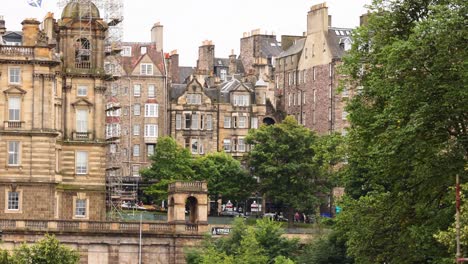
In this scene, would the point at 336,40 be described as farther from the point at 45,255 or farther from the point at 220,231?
the point at 45,255

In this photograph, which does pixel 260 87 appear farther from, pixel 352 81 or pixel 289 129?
pixel 352 81

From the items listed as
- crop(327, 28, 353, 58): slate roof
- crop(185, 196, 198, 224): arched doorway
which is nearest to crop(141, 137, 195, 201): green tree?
crop(327, 28, 353, 58): slate roof

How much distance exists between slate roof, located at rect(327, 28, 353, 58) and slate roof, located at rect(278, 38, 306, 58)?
5107 mm

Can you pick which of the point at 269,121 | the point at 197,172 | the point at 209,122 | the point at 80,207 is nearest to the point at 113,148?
the point at 80,207

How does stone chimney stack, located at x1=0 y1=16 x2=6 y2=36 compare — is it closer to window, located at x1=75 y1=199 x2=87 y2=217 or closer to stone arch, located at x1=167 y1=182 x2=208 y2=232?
window, located at x1=75 y1=199 x2=87 y2=217

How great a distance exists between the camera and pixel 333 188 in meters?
141

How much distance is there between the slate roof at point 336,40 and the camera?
151 metres

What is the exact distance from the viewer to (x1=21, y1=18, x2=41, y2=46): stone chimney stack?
111625 millimetres

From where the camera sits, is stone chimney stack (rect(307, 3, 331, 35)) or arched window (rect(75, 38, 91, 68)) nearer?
arched window (rect(75, 38, 91, 68))

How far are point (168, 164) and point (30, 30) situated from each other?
3255 cm

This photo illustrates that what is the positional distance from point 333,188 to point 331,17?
73.3 ft

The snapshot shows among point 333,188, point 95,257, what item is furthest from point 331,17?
point 95,257

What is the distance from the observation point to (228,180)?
139625 mm

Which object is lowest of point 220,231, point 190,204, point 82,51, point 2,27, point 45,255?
point 45,255
